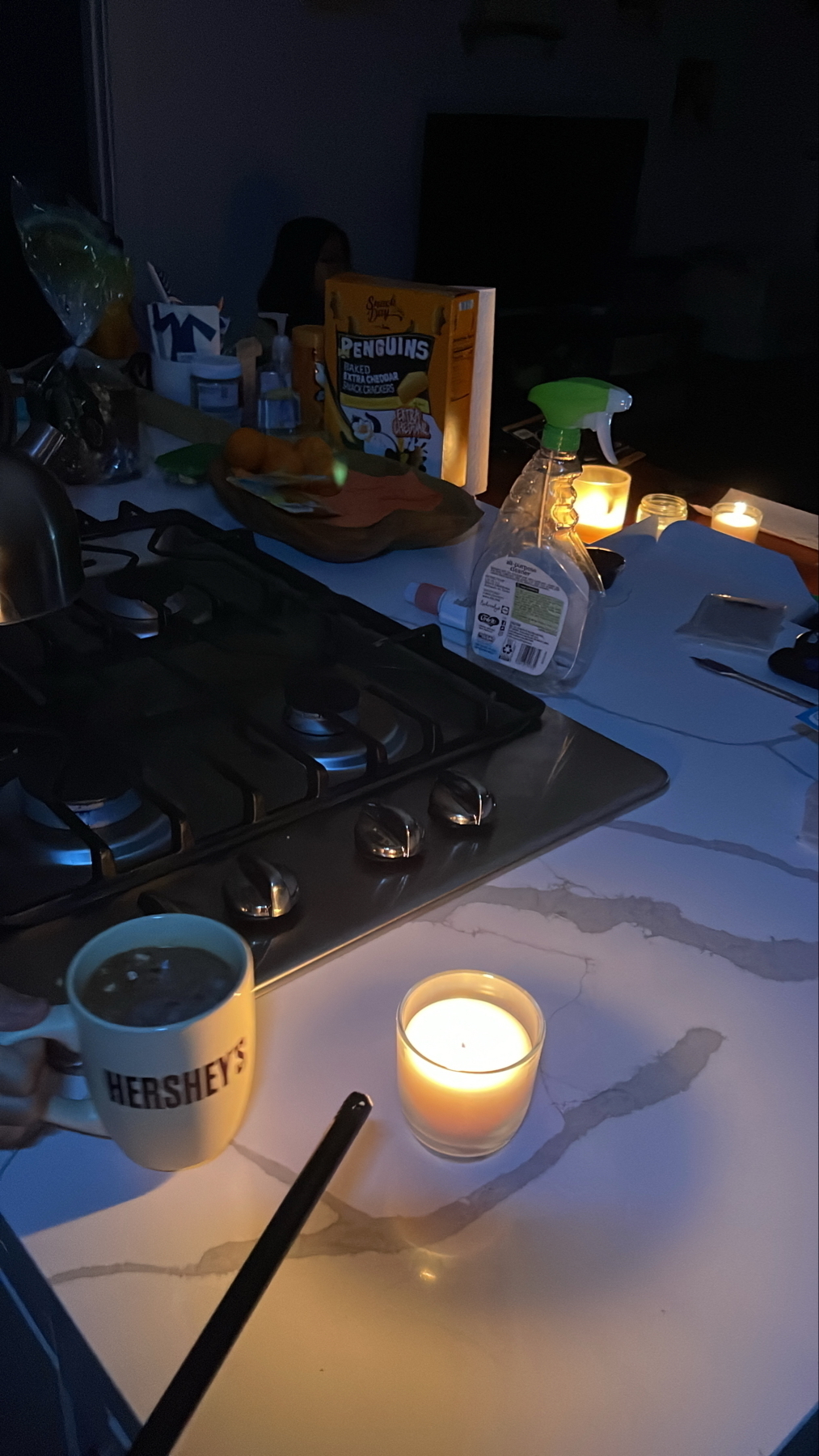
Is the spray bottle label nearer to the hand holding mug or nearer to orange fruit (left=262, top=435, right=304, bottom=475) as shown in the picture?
orange fruit (left=262, top=435, right=304, bottom=475)

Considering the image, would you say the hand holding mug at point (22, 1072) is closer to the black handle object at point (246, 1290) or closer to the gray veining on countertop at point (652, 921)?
the black handle object at point (246, 1290)

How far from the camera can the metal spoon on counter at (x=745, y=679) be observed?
2.83 feet

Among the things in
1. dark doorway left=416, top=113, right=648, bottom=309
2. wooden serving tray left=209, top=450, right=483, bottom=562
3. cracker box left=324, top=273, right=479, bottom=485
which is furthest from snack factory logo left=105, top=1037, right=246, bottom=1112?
dark doorway left=416, top=113, right=648, bottom=309

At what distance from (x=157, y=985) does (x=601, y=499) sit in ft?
3.40

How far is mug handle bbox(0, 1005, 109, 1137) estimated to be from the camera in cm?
43

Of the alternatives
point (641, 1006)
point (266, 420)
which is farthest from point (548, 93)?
point (641, 1006)

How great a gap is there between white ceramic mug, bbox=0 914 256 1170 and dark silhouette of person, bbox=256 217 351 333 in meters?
1.80

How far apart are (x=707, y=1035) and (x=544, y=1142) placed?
113 mm

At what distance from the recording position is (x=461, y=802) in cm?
65

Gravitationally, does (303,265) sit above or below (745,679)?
above

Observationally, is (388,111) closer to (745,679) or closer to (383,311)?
(383,311)

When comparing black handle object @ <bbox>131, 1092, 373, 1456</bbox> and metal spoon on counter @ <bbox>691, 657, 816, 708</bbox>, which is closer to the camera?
black handle object @ <bbox>131, 1092, 373, 1456</bbox>

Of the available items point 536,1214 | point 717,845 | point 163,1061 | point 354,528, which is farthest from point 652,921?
point 354,528

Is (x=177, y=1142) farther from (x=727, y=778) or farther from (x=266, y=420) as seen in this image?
(x=266, y=420)
